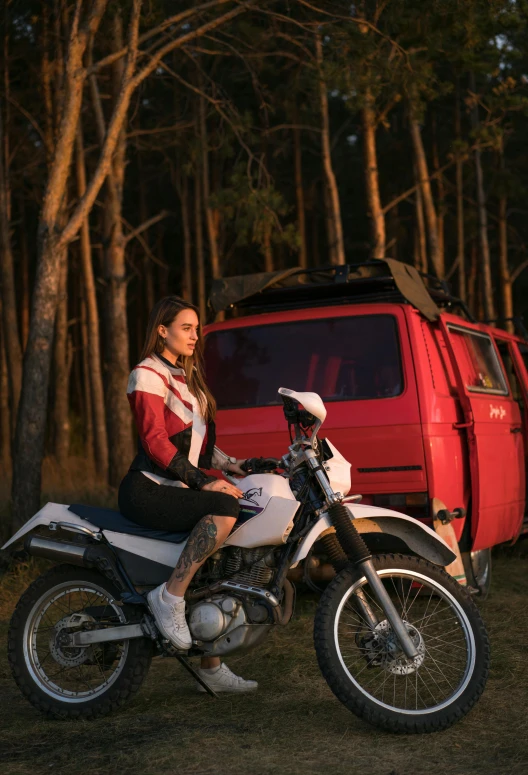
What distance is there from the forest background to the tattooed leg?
5574mm

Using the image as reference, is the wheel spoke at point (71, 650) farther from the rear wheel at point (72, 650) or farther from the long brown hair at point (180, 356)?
the long brown hair at point (180, 356)

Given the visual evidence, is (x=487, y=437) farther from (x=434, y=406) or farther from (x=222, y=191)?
(x=222, y=191)

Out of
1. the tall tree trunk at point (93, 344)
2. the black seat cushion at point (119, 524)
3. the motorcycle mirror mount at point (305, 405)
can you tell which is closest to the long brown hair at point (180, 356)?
the motorcycle mirror mount at point (305, 405)

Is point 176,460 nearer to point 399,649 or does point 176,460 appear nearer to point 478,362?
point 399,649

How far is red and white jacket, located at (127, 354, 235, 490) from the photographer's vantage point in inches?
198

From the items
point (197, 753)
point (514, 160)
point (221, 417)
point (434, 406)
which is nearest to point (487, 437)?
point (434, 406)

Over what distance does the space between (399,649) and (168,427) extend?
4.73 ft

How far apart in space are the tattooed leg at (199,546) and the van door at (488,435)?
2.86m

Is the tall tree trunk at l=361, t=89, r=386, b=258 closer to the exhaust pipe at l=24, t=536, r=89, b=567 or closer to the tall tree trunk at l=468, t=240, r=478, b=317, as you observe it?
the exhaust pipe at l=24, t=536, r=89, b=567

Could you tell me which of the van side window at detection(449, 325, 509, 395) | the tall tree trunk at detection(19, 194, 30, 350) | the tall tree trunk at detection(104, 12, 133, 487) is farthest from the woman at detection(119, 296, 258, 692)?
the tall tree trunk at detection(19, 194, 30, 350)

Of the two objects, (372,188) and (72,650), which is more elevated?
(372,188)

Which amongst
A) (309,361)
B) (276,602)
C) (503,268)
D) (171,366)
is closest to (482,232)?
(503,268)

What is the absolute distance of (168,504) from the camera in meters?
5.10

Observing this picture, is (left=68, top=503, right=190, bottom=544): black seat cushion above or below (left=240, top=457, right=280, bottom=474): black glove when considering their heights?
below
